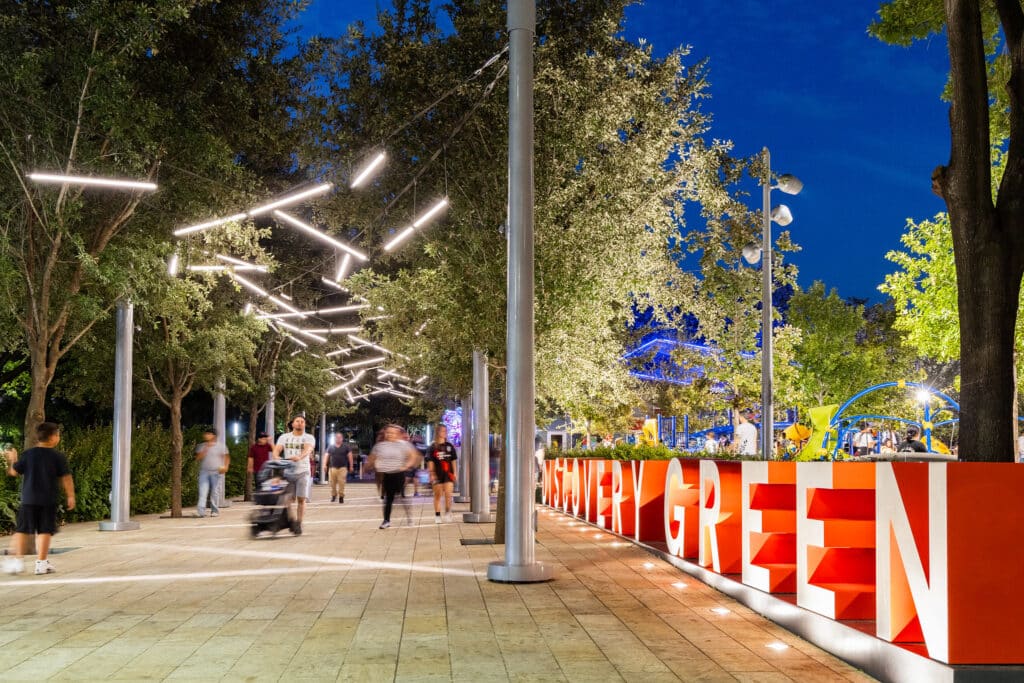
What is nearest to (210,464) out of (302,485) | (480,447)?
(302,485)

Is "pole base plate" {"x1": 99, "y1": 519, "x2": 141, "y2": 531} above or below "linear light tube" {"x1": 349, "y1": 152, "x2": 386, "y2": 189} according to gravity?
below

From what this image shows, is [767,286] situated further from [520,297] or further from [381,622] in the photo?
[381,622]

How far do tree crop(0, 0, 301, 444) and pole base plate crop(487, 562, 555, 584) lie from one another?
24.3 ft

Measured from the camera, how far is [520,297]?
39.7ft

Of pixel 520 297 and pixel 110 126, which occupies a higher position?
pixel 110 126

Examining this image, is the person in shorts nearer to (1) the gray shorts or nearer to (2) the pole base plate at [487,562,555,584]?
(2) the pole base plate at [487,562,555,584]

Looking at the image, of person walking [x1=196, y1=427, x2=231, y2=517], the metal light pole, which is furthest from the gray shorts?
the metal light pole

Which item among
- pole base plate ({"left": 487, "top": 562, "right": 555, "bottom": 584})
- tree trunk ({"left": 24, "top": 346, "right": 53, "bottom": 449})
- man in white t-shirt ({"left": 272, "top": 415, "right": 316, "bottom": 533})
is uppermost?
tree trunk ({"left": 24, "top": 346, "right": 53, "bottom": 449})

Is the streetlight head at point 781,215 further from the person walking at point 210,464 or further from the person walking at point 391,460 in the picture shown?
the person walking at point 210,464

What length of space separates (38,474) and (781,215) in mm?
16705

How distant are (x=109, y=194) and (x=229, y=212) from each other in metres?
2.17

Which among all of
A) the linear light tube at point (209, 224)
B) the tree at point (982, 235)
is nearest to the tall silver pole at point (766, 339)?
the linear light tube at point (209, 224)

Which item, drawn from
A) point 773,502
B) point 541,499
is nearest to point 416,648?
point 773,502

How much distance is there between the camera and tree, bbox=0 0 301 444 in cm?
1472
